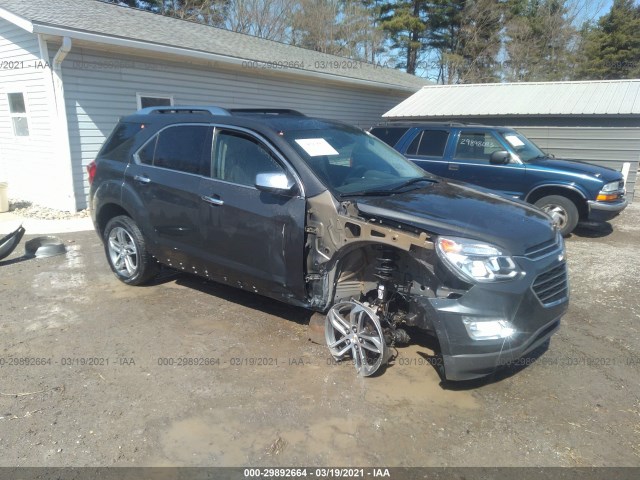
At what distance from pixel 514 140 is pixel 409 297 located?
5964 mm

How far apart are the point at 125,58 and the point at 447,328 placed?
30.3 ft

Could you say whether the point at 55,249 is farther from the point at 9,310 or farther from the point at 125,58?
the point at 125,58

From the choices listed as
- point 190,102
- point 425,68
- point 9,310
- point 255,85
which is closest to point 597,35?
point 425,68

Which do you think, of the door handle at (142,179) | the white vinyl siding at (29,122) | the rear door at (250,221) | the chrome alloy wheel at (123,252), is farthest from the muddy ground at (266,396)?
the white vinyl siding at (29,122)

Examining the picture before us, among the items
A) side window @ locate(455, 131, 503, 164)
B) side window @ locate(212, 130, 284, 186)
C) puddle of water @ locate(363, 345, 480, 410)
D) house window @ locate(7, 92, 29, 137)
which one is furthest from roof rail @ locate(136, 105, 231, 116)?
house window @ locate(7, 92, 29, 137)

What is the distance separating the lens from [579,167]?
301 inches

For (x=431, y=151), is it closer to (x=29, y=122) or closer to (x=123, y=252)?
(x=123, y=252)

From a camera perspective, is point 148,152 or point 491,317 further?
point 148,152

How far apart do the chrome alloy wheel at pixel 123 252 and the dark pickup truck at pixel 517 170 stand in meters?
5.18

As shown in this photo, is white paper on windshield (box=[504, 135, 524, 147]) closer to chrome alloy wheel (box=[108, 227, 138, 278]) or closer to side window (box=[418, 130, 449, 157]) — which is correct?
side window (box=[418, 130, 449, 157])

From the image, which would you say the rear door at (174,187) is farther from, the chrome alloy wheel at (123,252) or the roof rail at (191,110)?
the chrome alloy wheel at (123,252)

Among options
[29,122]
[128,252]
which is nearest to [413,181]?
[128,252]

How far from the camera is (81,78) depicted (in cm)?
889

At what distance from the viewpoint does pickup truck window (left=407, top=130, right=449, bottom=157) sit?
8255mm
